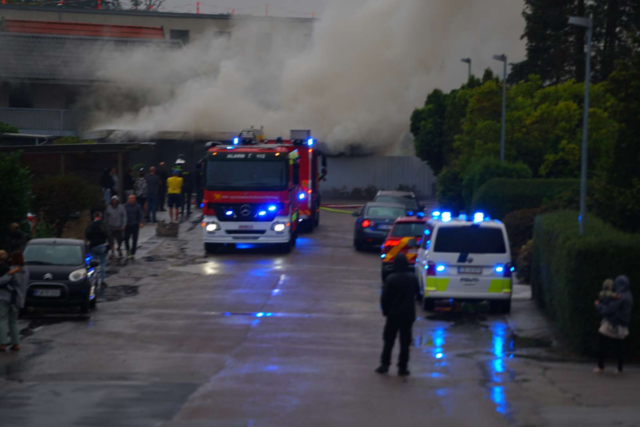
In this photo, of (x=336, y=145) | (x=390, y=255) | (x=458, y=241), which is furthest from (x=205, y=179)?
(x=336, y=145)

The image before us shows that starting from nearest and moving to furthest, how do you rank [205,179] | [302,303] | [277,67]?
[302,303], [205,179], [277,67]

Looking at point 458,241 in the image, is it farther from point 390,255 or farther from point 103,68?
point 103,68

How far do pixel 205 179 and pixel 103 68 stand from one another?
2908 centimetres

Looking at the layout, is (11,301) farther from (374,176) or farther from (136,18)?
(136,18)

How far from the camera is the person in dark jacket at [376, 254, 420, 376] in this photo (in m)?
11.0

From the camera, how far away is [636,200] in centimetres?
1634

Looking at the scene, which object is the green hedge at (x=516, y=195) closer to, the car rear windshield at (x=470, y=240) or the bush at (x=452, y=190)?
the bush at (x=452, y=190)

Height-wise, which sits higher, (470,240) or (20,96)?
(20,96)

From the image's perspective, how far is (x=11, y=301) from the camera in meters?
12.5

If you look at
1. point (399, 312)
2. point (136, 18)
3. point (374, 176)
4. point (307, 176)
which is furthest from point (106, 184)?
point (136, 18)

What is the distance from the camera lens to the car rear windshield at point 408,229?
2078cm

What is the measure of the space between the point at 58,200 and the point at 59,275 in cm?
832

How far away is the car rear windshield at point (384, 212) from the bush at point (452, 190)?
10.5 metres

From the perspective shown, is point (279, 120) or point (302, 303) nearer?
point (302, 303)
